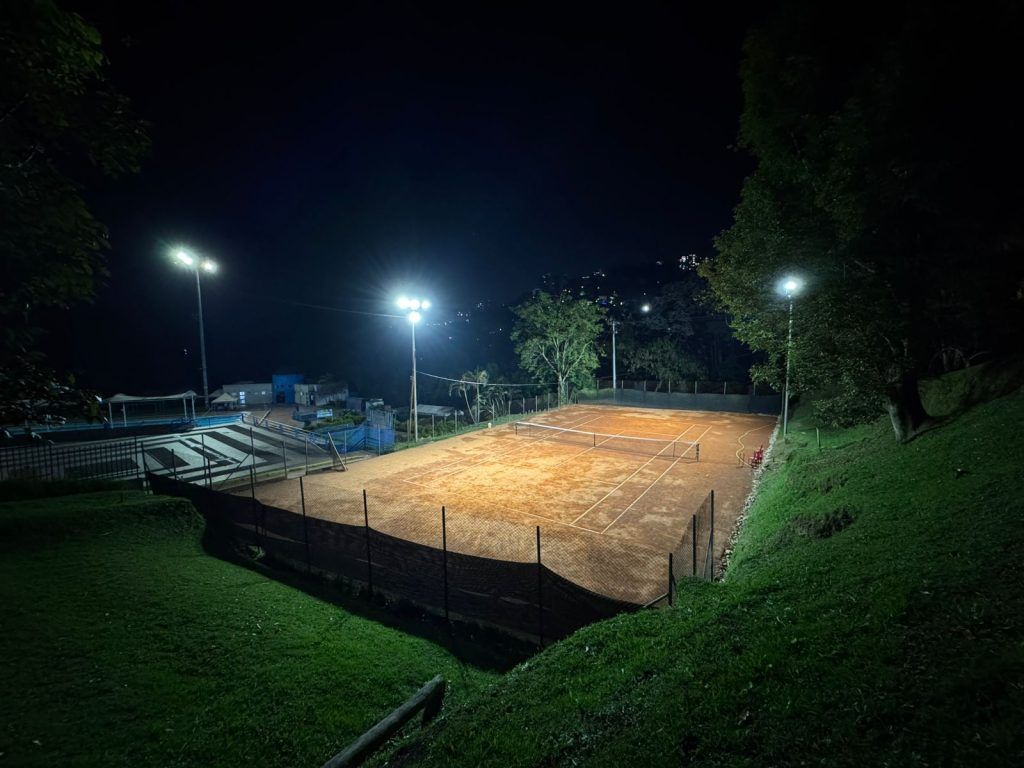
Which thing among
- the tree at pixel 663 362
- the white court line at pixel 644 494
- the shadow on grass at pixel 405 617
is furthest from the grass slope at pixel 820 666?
the tree at pixel 663 362

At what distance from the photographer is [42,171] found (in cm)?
321

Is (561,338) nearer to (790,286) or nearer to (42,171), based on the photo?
(790,286)

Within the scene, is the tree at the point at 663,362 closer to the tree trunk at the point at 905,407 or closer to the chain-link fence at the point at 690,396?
the chain-link fence at the point at 690,396

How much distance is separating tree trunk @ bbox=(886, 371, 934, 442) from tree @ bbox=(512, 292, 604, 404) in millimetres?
30965

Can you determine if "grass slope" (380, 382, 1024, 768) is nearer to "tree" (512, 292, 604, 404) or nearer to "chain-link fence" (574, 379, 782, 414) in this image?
"chain-link fence" (574, 379, 782, 414)

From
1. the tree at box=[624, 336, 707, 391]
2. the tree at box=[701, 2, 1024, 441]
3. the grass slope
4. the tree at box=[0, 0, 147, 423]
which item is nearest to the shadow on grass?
the grass slope

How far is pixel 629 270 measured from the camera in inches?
3140

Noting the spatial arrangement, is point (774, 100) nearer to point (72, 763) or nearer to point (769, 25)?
point (769, 25)

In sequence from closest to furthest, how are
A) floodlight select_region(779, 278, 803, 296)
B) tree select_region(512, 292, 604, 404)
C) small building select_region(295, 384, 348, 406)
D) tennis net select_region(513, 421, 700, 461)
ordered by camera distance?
floodlight select_region(779, 278, 803, 296) < tennis net select_region(513, 421, 700, 461) < tree select_region(512, 292, 604, 404) < small building select_region(295, 384, 348, 406)

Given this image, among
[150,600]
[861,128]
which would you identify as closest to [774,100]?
[861,128]

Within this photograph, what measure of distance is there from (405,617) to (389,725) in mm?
4291

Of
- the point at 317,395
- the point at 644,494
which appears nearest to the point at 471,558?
the point at 644,494

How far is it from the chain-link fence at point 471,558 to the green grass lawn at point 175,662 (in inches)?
44.6

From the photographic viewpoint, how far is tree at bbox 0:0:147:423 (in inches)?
115
